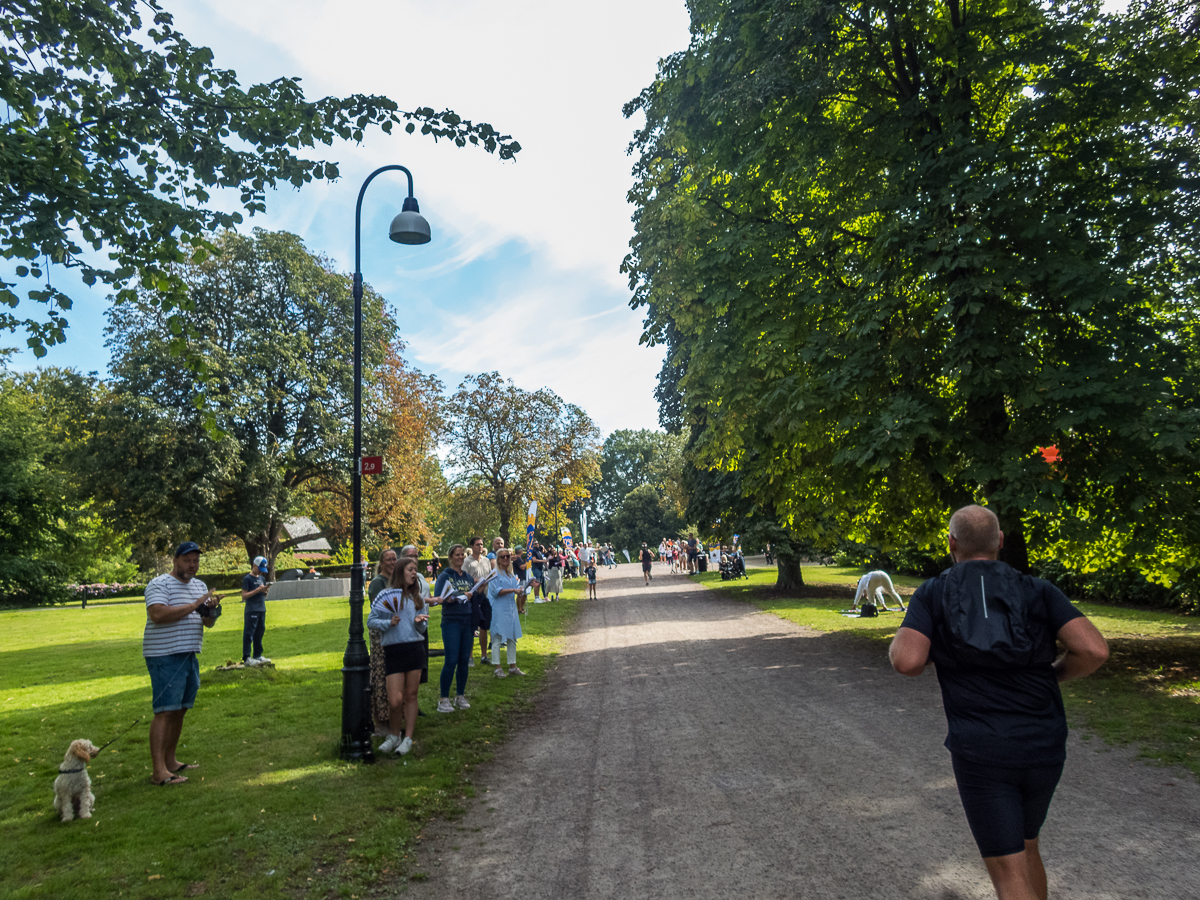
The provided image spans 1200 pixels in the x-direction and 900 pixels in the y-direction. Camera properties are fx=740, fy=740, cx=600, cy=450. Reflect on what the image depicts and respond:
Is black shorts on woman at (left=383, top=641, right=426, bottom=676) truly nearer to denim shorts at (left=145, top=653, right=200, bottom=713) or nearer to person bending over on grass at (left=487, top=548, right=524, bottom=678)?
denim shorts at (left=145, top=653, right=200, bottom=713)

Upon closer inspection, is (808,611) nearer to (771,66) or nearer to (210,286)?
(771,66)

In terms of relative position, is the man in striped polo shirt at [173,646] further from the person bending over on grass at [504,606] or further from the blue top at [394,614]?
the person bending over on grass at [504,606]

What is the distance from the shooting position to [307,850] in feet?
16.0

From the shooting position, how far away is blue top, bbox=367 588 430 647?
23.6ft

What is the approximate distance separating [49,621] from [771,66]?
28.7m

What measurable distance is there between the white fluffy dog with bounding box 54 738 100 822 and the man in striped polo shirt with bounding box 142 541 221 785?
0.70 metres

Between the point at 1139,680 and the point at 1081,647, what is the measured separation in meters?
8.28

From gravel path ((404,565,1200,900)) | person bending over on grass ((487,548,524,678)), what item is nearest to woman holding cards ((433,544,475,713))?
gravel path ((404,565,1200,900))

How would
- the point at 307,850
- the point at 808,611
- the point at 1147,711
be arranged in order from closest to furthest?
the point at 307,850, the point at 1147,711, the point at 808,611

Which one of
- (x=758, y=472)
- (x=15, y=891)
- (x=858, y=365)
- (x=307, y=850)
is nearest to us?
(x=15, y=891)

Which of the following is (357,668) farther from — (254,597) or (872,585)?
(872,585)

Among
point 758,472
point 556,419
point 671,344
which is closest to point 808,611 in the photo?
point 758,472

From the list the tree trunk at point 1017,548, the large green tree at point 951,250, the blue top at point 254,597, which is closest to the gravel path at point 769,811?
the tree trunk at point 1017,548

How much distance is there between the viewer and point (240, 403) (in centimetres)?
2800
